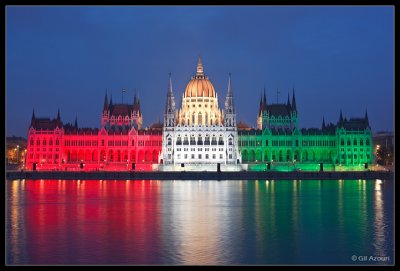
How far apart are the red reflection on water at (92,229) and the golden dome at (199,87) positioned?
71.7 m

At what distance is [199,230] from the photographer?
33812mm

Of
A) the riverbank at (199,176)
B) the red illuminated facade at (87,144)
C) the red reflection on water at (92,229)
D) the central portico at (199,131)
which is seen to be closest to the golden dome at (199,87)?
the central portico at (199,131)

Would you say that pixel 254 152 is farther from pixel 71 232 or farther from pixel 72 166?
pixel 71 232

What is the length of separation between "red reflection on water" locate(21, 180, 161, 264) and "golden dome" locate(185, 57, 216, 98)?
71.7 meters

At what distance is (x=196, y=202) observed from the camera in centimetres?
4950

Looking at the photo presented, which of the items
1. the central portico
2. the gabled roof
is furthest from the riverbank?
the gabled roof

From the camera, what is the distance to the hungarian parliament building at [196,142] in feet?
376

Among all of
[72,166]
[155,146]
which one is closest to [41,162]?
[72,166]

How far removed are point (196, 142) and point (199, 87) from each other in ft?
46.4

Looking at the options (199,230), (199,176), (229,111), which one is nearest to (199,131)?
(229,111)

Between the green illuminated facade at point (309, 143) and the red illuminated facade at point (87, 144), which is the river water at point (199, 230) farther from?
the red illuminated facade at point (87, 144)

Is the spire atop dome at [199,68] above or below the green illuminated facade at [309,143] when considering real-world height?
above

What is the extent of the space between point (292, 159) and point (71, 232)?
87.6 m
